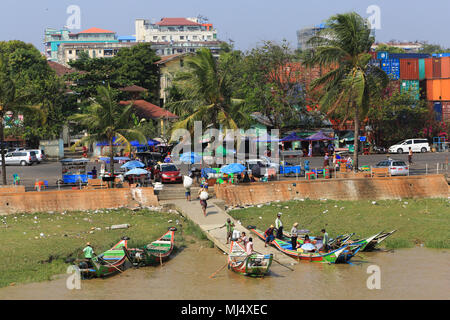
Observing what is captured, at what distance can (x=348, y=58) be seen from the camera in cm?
3534

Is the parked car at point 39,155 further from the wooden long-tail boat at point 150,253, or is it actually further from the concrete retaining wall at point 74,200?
the wooden long-tail boat at point 150,253

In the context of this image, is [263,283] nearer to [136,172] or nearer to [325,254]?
[325,254]

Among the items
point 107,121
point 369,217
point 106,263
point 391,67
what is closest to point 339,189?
point 369,217

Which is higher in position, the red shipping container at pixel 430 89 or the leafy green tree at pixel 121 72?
the leafy green tree at pixel 121 72

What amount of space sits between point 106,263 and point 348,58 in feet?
65.5

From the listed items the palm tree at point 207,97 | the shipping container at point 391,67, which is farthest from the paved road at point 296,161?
the shipping container at point 391,67

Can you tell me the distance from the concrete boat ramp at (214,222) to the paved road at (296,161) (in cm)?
375

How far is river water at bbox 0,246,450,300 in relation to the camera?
20.6 m

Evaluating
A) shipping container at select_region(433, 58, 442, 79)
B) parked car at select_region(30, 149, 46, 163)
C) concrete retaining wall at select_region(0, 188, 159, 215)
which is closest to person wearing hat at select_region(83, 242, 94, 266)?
concrete retaining wall at select_region(0, 188, 159, 215)

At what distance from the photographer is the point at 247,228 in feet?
90.4

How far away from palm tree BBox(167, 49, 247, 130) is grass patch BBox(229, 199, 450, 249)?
5.76 metres

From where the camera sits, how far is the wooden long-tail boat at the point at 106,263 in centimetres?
2206
